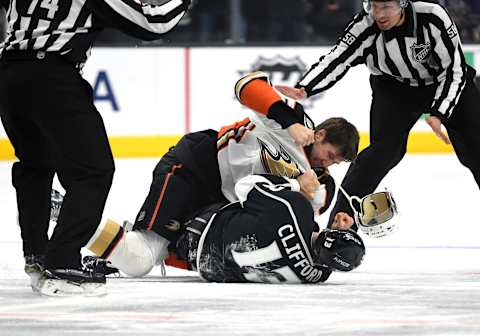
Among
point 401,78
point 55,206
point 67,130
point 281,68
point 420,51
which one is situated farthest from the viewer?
point 281,68

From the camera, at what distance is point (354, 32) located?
479 cm

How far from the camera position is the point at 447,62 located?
474 centimetres

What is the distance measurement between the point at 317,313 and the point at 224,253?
0.64 meters

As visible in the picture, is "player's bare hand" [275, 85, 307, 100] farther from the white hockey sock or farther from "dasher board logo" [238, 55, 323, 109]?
"dasher board logo" [238, 55, 323, 109]

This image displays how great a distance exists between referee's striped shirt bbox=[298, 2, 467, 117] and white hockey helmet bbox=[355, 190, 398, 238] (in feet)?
2.78

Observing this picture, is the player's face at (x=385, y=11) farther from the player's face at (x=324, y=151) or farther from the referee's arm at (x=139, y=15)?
the referee's arm at (x=139, y=15)

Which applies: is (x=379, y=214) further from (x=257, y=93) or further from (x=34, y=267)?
(x=34, y=267)

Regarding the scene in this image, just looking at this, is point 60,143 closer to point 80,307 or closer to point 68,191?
point 68,191

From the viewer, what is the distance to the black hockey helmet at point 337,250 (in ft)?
12.4

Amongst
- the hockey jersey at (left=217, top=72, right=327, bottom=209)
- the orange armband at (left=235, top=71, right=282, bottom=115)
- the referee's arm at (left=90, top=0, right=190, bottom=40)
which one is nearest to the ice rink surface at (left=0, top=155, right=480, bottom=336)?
the hockey jersey at (left=217, top=72, right=327, bottom=209)

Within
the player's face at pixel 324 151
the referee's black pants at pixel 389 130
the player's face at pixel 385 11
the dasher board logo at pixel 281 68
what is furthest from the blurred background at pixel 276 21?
the player's face at pixel 324 151

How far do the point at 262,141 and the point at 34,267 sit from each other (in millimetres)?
823

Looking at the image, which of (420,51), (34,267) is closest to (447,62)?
(420,51)

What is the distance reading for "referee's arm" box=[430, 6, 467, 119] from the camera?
4656 millimetres
